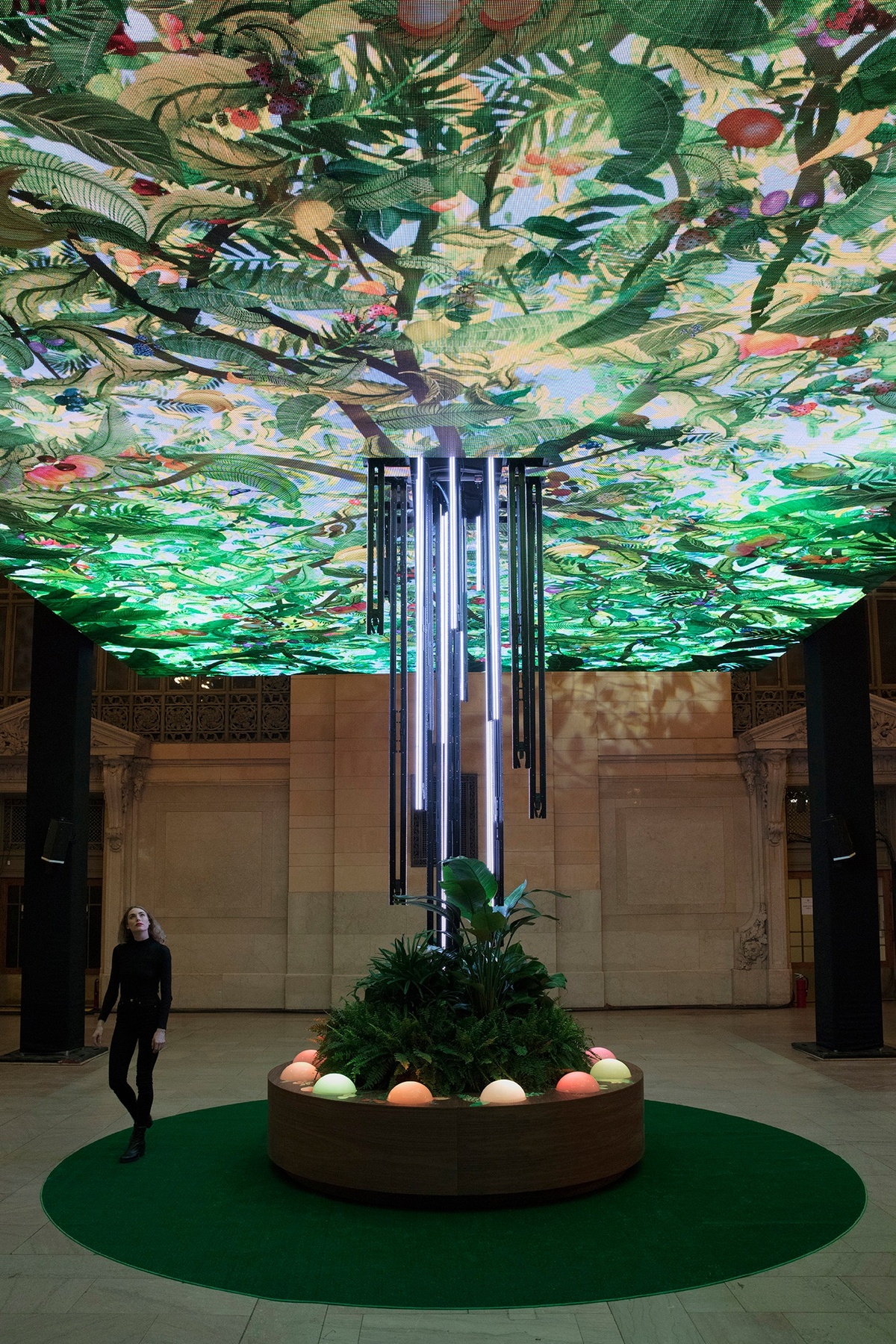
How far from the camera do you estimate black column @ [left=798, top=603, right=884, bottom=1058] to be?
11.5 m

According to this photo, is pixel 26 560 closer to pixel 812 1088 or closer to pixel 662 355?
pixel 662 355

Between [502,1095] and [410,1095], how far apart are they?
1.69 feet

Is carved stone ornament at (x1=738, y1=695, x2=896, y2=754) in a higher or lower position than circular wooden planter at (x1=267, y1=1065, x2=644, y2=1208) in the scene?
higher

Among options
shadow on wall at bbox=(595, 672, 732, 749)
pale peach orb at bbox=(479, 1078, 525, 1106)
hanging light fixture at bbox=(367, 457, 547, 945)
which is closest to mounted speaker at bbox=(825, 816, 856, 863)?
shadow on wall at bbox=(595, 672, 732, 749)

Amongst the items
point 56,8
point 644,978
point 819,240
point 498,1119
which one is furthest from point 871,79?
point 644,978

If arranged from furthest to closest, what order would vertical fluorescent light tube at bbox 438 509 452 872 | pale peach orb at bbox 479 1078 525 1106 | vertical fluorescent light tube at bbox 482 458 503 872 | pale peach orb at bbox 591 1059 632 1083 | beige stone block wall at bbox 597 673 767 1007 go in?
beige stone block wall at bbox 597 673 767 1007
vertical fluorescent light tube at bbox 438 509 452 872
vertical fluorescent light tube at bbox 482 458 503 872
pale peach orb at bbox 591 1059 632 1083
pale peach orb at bbox 479 1078 525 1106

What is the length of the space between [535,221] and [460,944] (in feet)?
15.2

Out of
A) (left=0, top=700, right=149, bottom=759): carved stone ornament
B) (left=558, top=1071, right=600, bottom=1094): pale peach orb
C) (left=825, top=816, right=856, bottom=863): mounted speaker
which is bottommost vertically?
(left=558, top=1071, right=600, bottom=1094): pale peach orb

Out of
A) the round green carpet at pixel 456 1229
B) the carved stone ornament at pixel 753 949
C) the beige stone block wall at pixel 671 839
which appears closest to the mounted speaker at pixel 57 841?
the round green carpet at pixel 456 1229

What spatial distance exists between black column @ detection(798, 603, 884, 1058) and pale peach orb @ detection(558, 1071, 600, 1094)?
5.77 m

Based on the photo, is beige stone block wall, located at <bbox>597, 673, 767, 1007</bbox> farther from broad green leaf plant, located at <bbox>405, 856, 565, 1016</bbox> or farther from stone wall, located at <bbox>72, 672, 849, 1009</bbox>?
broad green leaf plant, located at <bbox>405, 856, 565, 1016</bbox>

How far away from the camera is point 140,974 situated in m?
7.41

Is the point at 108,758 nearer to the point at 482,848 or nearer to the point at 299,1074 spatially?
the point at 482,848

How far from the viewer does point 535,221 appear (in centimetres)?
488
